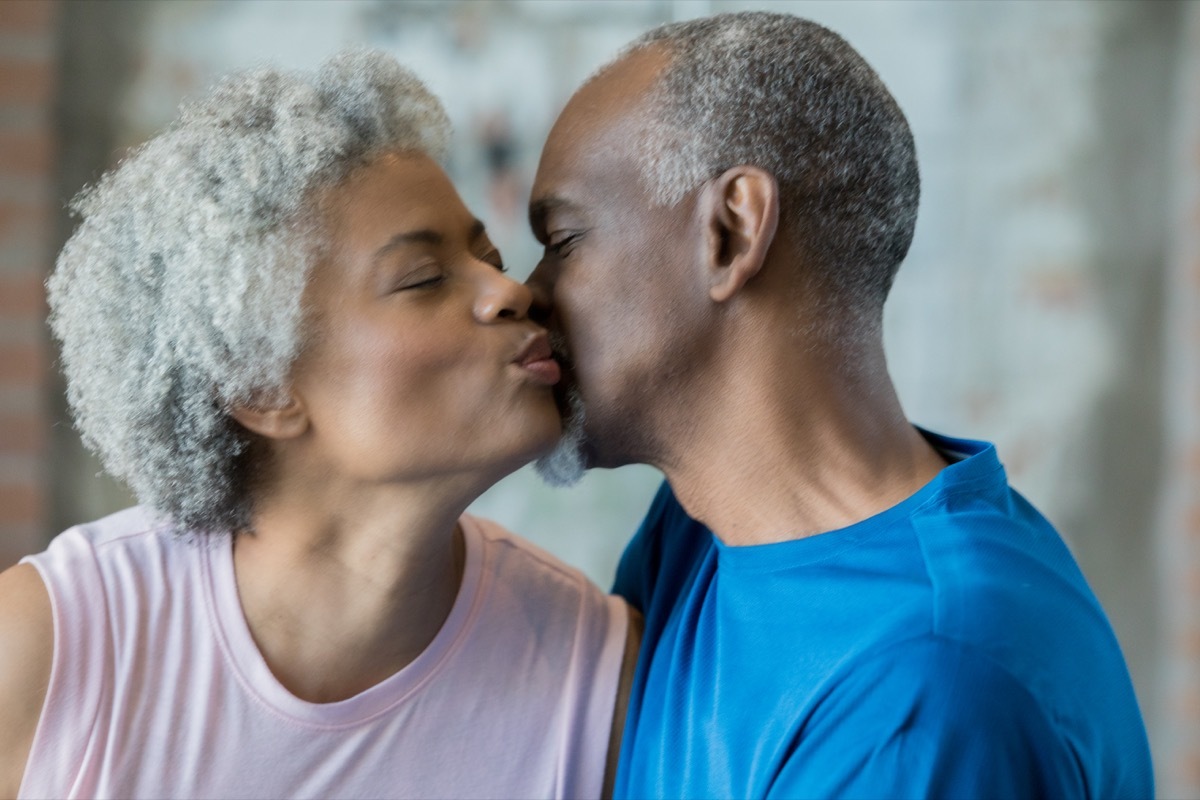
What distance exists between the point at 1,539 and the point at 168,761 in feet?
4.09

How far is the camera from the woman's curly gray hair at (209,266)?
54.8 inches

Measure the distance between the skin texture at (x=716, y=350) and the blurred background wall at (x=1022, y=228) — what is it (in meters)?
1.26

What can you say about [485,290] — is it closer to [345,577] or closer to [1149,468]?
[345,577]

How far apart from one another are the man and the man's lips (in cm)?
6

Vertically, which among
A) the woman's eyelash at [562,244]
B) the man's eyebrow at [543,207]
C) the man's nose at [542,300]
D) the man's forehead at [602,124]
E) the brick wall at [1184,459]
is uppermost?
the man's forehead at [602,124]

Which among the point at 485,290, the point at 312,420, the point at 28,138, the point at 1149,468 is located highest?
the point at 28,138

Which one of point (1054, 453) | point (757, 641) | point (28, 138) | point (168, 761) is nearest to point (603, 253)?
point (757, 641)

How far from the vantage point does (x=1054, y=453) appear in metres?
2.87

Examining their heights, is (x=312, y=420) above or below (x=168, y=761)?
above

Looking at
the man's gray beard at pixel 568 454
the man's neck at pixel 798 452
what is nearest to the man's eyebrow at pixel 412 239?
the man's gray beard at pixel 568 454

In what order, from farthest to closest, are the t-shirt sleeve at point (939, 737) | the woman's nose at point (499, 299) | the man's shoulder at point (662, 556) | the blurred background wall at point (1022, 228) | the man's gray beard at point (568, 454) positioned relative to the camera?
1. the blurred background wall at point (1022, 228)
2. the man's shoulder at point (662, 556)
3. the man's gray beard at point (568, 454)
4. the woman's nose at point (499, 299)
5. the t-shirt sleeve at point (939, 737)

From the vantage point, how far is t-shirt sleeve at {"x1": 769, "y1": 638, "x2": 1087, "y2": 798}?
1.11 m

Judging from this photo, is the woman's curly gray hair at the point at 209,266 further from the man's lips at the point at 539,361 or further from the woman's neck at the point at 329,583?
the man's lips at the point at 539,361

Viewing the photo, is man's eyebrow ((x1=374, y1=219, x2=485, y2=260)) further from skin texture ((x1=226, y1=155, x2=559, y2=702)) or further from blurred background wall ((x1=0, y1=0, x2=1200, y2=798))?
blurred background wall ((x1=0, y1=0, x2=1200, y2=798))
